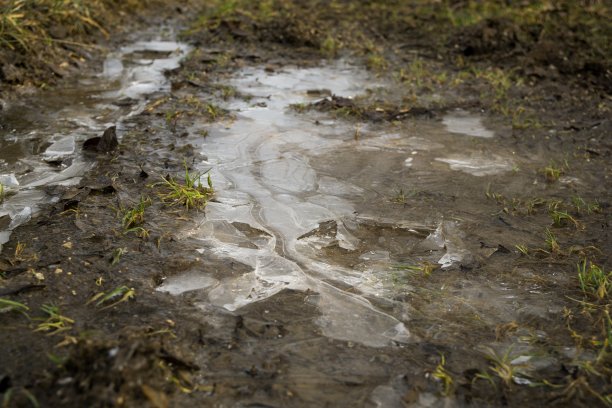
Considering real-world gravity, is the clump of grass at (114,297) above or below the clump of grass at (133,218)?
below

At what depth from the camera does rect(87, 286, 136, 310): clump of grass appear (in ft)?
8.09

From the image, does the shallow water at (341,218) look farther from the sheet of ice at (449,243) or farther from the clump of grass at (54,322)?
the clump of grass at (54,322)

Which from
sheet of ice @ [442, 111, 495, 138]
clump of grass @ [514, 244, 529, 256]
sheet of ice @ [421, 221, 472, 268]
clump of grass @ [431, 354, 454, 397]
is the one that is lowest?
clump of grass @ [514, 244, 529, 256]

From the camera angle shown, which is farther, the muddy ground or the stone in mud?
the stone in mud

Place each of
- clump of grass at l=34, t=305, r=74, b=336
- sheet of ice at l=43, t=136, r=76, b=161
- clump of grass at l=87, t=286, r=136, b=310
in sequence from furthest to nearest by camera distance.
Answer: sheet of ice at l=43, t=136, r=76, b=161
clump of grass at l=87, t=286, r=136, b=310
clump of grass at l=34, t=305, r=74, b=336

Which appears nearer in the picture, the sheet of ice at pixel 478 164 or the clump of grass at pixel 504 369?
the clump of grass at pixel 504 369

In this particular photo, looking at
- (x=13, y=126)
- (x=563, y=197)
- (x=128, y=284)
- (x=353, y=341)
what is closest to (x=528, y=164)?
(x=563, y=197)

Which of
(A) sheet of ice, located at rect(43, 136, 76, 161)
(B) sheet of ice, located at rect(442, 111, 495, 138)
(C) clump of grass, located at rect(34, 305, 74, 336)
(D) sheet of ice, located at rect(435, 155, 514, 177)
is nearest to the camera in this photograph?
(C) clump of grass, located at rect(34, 305, 74, 336)

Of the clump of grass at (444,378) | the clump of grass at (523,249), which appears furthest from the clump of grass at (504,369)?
the clump of grass at (523,249)

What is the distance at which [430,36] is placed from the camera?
7230 millimetres

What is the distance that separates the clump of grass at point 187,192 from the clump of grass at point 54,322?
3.58ft

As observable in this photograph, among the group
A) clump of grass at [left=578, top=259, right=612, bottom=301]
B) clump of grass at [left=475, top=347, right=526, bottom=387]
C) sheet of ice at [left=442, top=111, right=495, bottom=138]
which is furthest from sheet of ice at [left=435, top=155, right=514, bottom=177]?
clump of grass at [left=475, top=347, right=526, bottom=387]

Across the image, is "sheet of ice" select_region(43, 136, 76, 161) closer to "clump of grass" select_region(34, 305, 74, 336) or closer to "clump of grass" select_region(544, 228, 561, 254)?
"clump of grass" select_region(34, 305, 74, 336)

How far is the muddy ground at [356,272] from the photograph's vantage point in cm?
215
